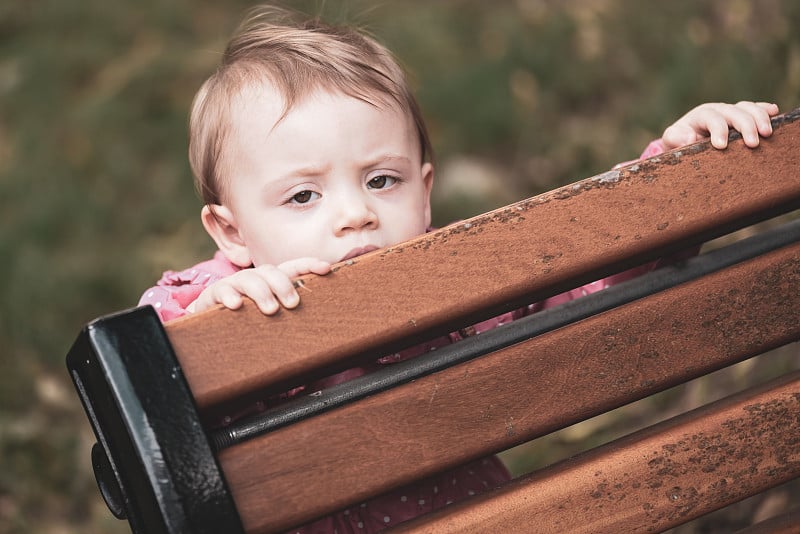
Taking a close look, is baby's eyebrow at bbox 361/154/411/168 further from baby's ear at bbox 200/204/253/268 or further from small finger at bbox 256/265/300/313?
small finger at bbox 256/265/300/313

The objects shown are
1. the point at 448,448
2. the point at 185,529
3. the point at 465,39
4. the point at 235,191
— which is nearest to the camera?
the point at 185,529

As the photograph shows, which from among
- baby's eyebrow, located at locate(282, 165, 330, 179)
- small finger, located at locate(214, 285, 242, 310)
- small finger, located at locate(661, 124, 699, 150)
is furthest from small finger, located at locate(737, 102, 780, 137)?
small finger, located at locate(214, 285, 242, 310)

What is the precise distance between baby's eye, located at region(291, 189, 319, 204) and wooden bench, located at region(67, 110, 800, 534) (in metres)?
0.51

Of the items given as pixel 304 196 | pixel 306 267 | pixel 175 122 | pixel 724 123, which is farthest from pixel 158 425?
pixel 175 122

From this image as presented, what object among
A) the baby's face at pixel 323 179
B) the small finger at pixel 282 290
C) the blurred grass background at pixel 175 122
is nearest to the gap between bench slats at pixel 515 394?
the small finger at pixel 282 290

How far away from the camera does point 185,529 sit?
49.7 inches

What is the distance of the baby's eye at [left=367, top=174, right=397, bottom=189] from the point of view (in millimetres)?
1933

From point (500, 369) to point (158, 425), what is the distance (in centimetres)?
48

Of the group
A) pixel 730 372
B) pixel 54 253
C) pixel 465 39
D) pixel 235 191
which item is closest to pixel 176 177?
pixel 54 253

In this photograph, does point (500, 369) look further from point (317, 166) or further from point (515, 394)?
point (317, 166)

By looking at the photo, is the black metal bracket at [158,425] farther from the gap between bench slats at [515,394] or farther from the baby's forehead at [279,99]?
the baby's forehead at [279,99]

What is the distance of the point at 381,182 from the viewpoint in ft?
6.39

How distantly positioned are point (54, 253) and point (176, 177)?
728 mm

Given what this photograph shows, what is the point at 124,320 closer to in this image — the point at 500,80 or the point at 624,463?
the point at 624,463
